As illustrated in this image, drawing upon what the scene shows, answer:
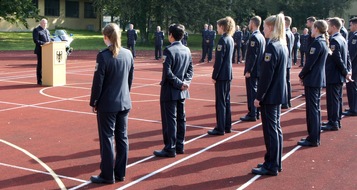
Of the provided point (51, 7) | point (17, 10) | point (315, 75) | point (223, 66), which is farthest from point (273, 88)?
point (51, 7)

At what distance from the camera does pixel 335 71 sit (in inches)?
372

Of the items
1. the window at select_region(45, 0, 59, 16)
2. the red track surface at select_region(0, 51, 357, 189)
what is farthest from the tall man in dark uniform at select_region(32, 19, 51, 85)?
the window at select_region(45, 0, 59, 16)

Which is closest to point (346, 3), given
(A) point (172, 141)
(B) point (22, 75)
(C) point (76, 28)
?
(C) point (76, 28)

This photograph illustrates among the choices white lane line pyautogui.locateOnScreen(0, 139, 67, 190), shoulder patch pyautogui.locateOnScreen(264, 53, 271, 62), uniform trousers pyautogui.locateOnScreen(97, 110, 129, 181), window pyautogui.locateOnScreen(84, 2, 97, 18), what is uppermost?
window pyautogui.locateOnScreen(84, 2, 97, 18)

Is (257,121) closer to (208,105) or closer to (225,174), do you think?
(208,105)

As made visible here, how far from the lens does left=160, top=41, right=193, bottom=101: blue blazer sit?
23.7 ft

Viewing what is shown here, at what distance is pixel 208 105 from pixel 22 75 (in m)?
8.73

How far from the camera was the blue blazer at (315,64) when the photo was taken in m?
7.97

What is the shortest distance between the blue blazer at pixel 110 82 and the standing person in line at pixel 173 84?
3.75ft

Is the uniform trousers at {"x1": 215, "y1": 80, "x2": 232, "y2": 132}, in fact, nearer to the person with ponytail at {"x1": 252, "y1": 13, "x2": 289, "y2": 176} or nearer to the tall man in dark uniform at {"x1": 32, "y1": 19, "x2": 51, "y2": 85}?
the person with ponytail at {"x1": 252, "y1": 13, "x2": 289, "y2": 176}

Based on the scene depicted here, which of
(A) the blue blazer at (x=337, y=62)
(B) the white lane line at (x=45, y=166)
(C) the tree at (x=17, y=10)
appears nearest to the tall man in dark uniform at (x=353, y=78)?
(A) the blue blazer at (x=337, y=62)

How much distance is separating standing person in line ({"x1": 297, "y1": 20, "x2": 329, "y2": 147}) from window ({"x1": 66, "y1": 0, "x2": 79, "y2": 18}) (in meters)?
52.3

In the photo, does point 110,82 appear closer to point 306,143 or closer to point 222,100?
point 222,100

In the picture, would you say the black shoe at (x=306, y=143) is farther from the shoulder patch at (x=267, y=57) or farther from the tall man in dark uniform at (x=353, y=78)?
the tall man in dark uniform at (x=353, y=78)
